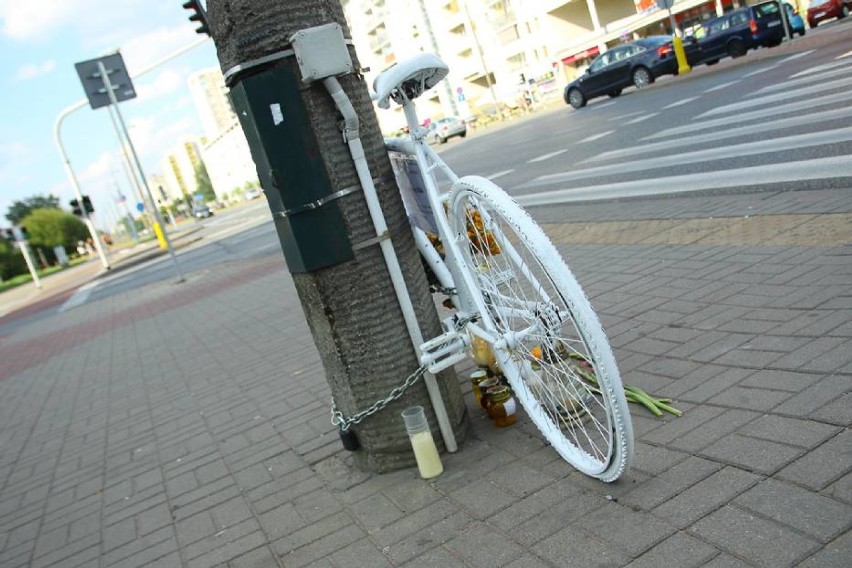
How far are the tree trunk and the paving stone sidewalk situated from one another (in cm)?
30

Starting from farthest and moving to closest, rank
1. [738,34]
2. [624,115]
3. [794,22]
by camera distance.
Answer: [794,22]
[738,34]
[624,115]

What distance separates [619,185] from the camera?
33.3ft

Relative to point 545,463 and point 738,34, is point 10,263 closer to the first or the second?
point 738,34

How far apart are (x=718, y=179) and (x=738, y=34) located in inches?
706

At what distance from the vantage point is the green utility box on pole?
3434 millimetres

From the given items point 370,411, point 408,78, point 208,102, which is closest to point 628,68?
point 408,78

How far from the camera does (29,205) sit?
122m

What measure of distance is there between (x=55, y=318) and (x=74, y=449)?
1545 centimetres

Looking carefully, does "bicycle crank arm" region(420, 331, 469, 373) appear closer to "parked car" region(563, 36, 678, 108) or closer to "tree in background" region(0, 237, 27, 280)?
"parked car" region(563, 36, 678, 108)

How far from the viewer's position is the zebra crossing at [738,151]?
306 inches

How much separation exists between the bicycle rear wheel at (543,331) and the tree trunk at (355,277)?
1.24 feet

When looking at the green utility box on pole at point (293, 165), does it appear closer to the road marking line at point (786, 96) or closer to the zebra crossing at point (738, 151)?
the zebra crossing at point (738, 151)

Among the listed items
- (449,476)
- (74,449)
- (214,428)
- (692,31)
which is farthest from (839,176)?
(692,31)

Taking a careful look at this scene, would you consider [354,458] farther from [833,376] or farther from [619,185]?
[619,185]
